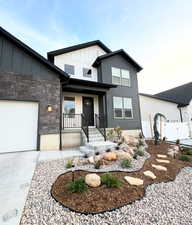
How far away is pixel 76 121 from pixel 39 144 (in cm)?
317

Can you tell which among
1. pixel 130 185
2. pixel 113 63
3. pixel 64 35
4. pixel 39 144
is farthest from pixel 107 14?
pixel 130 185

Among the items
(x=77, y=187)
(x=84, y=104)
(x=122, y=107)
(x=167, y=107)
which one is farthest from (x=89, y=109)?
(x=167, y=107)

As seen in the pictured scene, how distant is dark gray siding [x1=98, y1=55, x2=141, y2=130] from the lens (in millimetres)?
9096

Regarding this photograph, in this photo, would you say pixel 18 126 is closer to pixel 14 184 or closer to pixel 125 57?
pixel 14 184

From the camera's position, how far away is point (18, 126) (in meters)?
5.85

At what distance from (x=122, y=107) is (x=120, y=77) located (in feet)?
8.65

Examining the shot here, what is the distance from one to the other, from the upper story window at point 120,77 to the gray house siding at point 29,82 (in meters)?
5.08

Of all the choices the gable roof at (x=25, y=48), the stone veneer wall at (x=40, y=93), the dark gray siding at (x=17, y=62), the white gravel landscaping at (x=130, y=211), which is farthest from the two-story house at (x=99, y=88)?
the white gravel landscaping at (x=130, y=211)

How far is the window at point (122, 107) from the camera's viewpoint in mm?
9364

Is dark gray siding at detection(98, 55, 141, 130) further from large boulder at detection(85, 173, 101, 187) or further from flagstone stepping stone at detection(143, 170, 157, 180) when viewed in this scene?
large boulder at detection(85, 173, 101, 187)

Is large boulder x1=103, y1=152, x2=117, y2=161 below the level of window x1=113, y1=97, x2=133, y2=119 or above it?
below

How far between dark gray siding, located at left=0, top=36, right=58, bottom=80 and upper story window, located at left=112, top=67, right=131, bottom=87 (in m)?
5.57

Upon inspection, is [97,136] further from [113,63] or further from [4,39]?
[4,39]

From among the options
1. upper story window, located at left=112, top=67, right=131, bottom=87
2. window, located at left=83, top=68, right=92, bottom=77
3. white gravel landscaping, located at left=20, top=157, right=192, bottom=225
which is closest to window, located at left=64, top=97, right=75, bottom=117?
window, located at left=83, top=68, right=92, bottom=77
